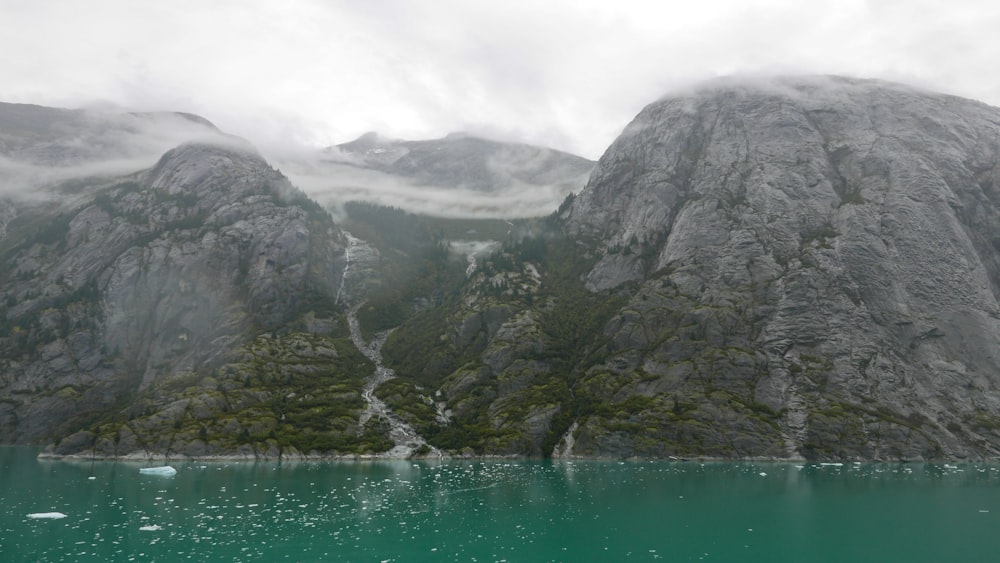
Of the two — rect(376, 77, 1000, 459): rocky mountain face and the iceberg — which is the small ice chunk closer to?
the iceberg

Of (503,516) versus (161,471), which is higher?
(503,516)

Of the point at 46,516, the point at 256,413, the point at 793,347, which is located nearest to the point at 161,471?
the point at 256,413

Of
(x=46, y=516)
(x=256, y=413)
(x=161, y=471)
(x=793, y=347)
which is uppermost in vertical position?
(x=793, y=347)

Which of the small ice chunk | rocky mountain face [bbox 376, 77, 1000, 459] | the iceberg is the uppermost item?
rocky mountain face [bbox 376, 77, 1000, 459]

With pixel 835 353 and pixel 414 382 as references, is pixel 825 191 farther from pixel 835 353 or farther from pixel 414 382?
pixel 414 382

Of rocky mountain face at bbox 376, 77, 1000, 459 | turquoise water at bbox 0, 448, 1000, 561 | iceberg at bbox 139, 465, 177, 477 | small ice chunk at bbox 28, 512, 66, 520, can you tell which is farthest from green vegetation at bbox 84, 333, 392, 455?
small ice chunk at bbox 28, 512, 66, 520

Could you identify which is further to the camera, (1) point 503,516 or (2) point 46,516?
(1) point 503,516

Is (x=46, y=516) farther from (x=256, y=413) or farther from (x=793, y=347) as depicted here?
(x=793, y=347)

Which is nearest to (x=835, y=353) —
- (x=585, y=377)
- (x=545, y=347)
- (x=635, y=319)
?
(x=635, y=319)
